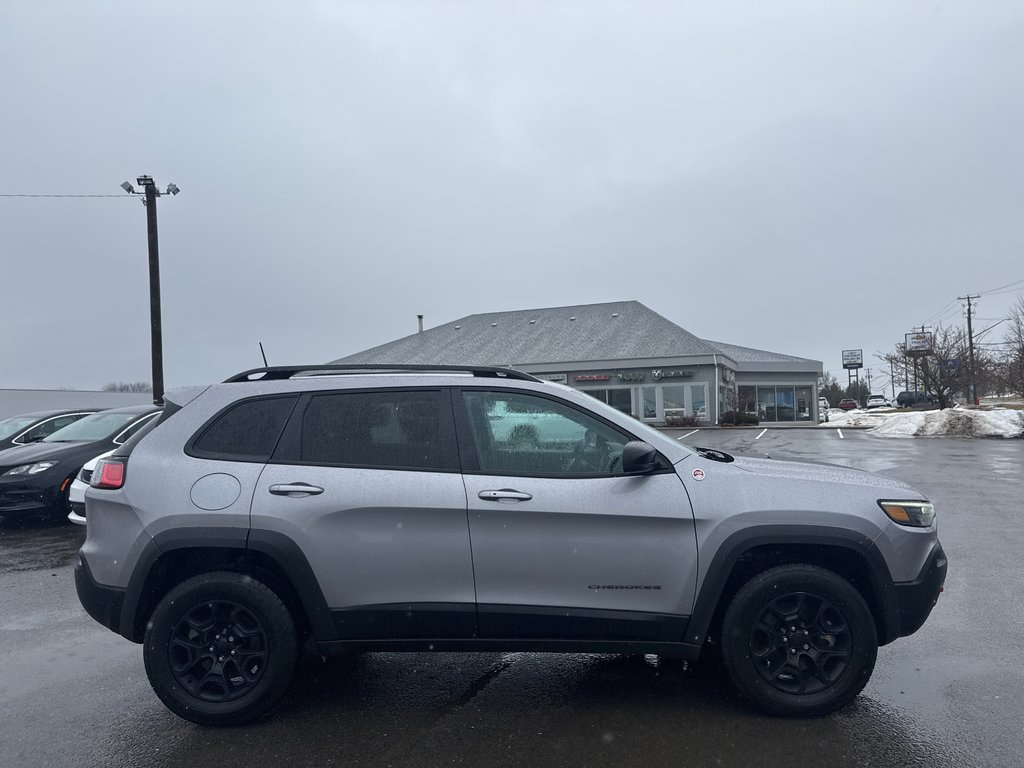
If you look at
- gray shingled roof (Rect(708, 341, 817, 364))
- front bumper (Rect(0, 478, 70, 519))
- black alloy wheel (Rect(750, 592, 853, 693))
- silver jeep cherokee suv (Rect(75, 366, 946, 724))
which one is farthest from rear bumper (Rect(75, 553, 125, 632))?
gray shingled roof (Rect(708, 341, 817, 364))

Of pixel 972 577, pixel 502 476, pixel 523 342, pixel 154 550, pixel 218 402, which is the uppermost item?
pixel 523 342

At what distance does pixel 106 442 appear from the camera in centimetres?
1064

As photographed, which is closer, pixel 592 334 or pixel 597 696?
pixel 597 696

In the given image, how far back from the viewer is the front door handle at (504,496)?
384cm

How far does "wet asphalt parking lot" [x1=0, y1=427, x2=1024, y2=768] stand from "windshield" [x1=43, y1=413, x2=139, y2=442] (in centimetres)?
562

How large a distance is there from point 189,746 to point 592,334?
133 ft

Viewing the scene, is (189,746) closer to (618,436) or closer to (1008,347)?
(618,436)

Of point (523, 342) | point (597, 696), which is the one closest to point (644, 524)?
point (597, 696)

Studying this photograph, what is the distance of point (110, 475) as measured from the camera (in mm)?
4078

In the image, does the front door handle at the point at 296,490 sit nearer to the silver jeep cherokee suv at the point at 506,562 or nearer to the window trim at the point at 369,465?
Answer: the silver jeep cherokee suv at the point at 506,562

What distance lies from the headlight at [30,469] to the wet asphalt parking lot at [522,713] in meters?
4.78

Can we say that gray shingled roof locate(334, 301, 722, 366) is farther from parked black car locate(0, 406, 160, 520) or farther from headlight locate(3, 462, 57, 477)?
headlight locate(3, 462, 57, 477)

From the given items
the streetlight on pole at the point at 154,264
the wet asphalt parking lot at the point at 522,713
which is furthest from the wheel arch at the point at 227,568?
the streetlight on pole at the point at 154,264

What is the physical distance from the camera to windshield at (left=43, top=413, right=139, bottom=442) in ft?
35.9
